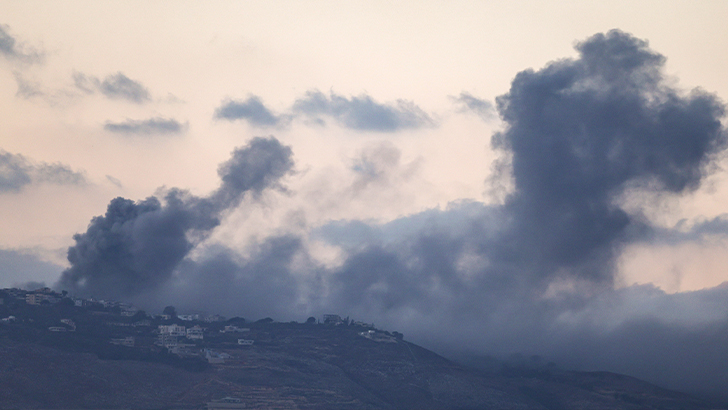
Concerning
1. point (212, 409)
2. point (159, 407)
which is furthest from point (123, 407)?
point (212, 409)

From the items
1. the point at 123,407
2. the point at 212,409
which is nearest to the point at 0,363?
the point at 123,407

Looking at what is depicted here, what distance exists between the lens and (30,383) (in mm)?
188875

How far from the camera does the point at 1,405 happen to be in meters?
173

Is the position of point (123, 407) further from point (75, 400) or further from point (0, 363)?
point (0, 363)

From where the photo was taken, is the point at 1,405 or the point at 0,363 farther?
the point at 0,363

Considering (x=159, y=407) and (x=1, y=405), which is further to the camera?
(x=159, y=407)

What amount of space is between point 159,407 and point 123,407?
9.66 m

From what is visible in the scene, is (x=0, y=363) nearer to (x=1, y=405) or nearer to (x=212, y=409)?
(x=1, y=405)

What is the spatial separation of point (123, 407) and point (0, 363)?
1340 inches

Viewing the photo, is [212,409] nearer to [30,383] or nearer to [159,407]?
[159,407]

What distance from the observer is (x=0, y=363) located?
193 m

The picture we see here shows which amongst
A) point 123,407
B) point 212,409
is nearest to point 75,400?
point 123,407

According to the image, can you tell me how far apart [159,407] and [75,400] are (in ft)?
68.8

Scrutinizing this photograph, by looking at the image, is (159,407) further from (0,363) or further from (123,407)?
(0,363)
